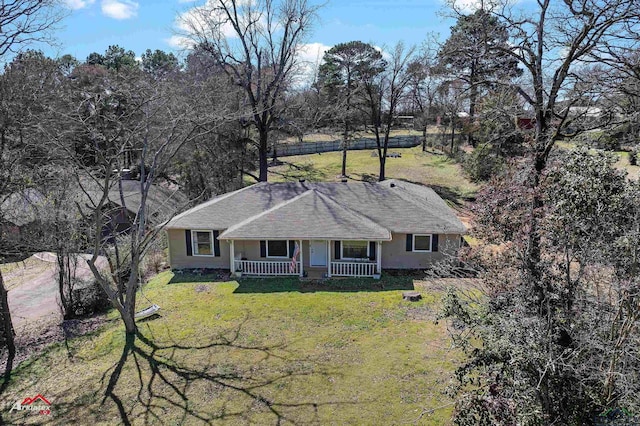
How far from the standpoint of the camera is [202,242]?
1914cm

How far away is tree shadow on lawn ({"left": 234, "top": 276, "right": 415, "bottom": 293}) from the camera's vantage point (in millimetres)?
16453

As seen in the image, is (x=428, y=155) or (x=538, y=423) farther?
(x=428, y=155)

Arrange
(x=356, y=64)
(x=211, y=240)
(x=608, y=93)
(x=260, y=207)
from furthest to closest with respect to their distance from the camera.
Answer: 1. (x=356, y=64)
2. (x=260, y=207)
3. (x=211, y=240)
4. (x=608, y=93)

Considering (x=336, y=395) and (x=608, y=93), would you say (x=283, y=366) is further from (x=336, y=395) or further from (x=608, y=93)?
(x=608, y=93)

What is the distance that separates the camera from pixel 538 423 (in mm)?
6480

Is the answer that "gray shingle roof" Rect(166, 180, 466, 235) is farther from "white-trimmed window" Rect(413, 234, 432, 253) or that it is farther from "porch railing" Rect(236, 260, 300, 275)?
"porch railing" Rect(236, 260, 300, 275)

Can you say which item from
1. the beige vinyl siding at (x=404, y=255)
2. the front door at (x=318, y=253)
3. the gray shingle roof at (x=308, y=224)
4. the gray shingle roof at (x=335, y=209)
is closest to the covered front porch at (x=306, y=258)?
the front door at (x=318, y=253)

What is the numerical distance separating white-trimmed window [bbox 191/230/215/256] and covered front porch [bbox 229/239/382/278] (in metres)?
1.26

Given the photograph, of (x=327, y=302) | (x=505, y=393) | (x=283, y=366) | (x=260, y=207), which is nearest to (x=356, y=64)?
(x=260, y=207)

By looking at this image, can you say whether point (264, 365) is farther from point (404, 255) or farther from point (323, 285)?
point (404, 255)

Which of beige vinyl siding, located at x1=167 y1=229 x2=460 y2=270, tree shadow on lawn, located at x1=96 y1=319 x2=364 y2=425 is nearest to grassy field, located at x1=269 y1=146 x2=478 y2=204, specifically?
beige vinyl siding, located at x1=167 y1=229 x2=460 y2=270

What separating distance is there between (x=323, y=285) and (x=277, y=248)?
9.64ft

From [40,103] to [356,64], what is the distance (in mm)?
27678

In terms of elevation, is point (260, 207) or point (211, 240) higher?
point (260, 207)
